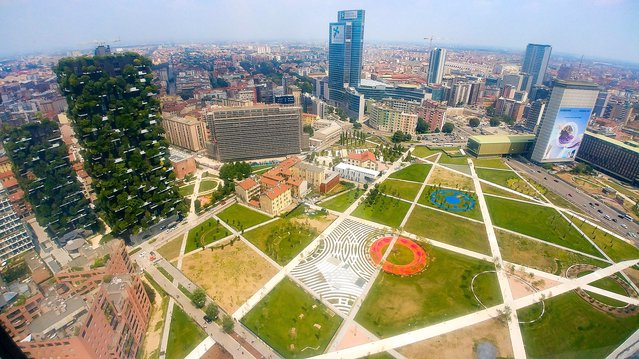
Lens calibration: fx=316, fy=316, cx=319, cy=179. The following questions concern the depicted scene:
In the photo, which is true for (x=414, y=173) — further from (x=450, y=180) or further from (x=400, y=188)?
(x=400, y=188)

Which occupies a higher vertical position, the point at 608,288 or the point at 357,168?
the point at 357,168

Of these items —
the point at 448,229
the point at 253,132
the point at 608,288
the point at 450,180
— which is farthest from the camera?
Result: the point at 253,132

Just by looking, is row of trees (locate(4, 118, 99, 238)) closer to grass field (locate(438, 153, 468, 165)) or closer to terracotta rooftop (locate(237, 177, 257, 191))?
terracotta rooftop (locate(237, 177, 257, 191))

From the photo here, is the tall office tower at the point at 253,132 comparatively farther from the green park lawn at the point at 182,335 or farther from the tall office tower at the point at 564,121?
the tall office tower at the point at 564,121

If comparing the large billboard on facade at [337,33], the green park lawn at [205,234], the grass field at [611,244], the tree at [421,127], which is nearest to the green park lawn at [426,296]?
the grass field at [611,244]

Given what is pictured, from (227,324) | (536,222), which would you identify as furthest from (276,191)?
(536,222)

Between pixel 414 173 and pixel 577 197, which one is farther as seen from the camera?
pixel 414 173

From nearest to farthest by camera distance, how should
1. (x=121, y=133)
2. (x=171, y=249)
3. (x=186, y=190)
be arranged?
1. (x=121, y=133)
2. (x=171, y=249)
3. (x=186, y=190)

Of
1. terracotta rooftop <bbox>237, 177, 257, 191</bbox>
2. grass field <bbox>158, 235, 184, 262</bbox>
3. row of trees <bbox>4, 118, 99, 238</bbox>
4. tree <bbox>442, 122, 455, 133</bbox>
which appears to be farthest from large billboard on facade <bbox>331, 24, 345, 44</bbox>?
grass field <bbox>158, 235, 184, 262</bbox>
